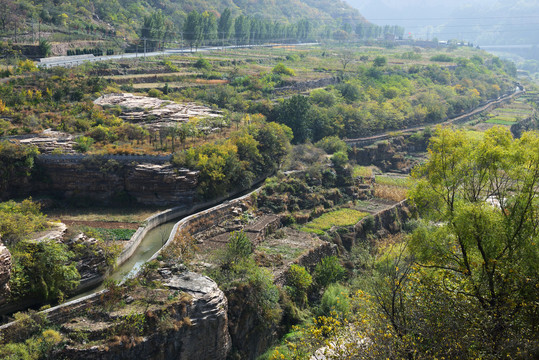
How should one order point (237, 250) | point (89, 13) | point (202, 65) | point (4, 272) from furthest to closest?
1. point (89, 13)
2. point (202, 65)
3. point (237, 250)
4. point (4, 272)

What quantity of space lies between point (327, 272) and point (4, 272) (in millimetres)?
17461

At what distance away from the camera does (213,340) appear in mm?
22219

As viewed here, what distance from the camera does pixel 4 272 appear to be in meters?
20.0

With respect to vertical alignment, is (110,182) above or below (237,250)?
above

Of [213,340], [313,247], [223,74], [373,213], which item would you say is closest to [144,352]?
[213,340]

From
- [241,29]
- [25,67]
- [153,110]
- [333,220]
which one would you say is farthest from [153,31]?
[333,220]

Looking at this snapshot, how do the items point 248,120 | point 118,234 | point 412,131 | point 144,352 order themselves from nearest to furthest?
point 144,352, point 118,234, point 248,120, point 412,131

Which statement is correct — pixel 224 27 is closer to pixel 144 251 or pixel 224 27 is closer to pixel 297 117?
pixel 297 117

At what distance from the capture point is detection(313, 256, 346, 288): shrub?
30.2 metres

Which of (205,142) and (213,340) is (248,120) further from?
(213,340)

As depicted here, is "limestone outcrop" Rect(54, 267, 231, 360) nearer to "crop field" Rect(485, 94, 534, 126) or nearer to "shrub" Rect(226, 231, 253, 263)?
"shrub" Rect(226, 231, 253, 263)

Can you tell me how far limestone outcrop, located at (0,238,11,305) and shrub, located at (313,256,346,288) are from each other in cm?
1691

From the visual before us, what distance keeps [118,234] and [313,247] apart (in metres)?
12.0

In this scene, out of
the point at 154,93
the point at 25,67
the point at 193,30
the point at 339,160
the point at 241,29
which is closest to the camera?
the point at 339,160
